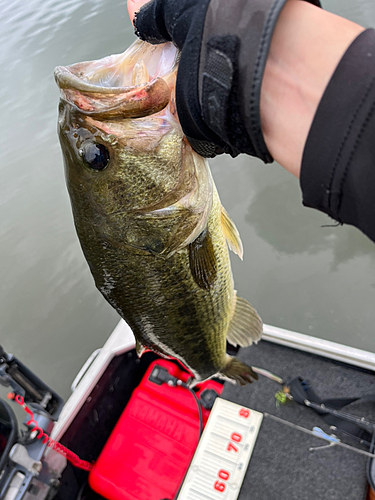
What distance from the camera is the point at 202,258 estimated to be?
1332 mm

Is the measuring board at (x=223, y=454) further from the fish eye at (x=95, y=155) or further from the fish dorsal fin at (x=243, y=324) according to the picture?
the fish eye at (x=95, y=155)

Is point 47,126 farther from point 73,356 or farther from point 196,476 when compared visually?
point 196,476

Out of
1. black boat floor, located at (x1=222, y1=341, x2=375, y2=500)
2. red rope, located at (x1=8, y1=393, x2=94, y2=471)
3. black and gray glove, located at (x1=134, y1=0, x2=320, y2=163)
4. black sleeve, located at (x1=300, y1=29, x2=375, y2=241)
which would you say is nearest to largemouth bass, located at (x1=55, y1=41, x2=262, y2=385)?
black and gray glove, located at (x1=134, y1=0, x2=320, y2=163)

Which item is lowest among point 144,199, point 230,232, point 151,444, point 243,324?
point 151,444

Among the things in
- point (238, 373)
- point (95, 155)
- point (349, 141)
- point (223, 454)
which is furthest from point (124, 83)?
point (223, 454)

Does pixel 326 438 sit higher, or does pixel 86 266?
pixel 86 266

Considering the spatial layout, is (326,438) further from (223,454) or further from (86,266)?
(86,266)

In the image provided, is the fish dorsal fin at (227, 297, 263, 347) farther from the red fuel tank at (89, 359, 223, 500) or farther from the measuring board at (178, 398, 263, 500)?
the red fuel tank at (89, 359, 223, 500)

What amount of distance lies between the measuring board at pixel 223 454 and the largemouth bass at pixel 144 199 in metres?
0.87

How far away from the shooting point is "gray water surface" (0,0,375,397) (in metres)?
3.26

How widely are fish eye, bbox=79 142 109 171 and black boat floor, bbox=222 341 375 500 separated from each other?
181 cm

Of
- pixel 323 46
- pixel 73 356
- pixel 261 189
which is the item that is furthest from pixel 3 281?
pixel 323 46

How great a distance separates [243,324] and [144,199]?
3.09 ft

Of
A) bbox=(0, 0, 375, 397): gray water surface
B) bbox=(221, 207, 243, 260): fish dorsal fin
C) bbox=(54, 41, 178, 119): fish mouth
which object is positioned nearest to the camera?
bbox=(54, 41, 178, 119): fish mouth
